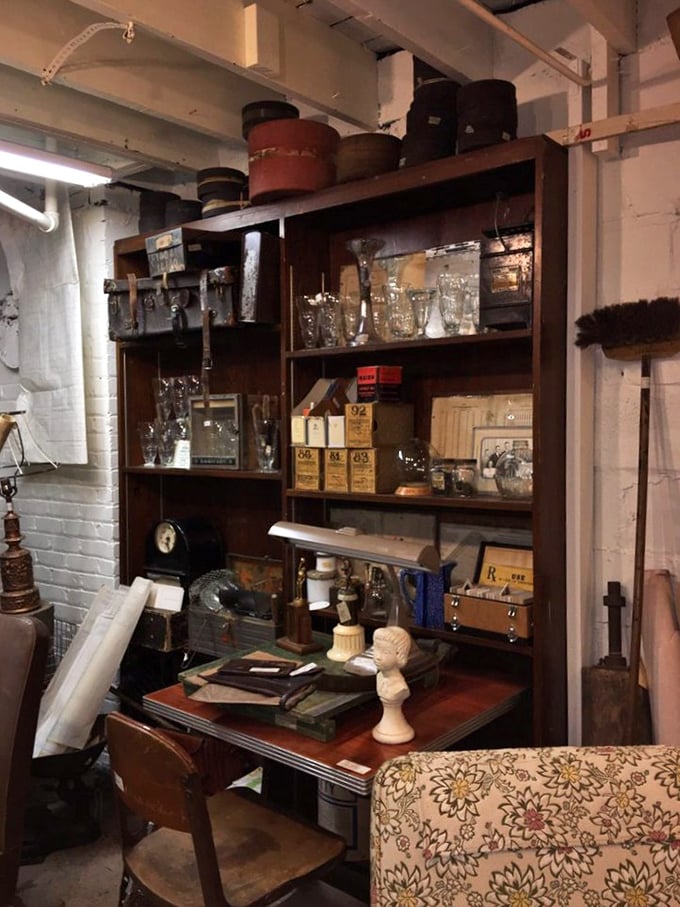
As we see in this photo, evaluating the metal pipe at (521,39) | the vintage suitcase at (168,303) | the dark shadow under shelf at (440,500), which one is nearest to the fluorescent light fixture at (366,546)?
the dark shadow under shelf at (440,500)

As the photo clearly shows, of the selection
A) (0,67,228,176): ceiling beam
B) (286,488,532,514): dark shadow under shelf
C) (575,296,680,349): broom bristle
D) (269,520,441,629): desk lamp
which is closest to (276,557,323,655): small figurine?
(269,520,441,629): desk lamp

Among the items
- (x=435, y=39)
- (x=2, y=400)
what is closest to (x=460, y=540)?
(x=435, y=39)

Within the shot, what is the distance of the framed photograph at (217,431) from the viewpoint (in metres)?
2.67

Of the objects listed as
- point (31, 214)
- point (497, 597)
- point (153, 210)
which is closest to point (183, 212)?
point (153, 210)

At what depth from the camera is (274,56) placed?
216 cm

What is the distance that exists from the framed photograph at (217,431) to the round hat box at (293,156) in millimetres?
718

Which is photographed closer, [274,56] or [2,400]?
[274,56]

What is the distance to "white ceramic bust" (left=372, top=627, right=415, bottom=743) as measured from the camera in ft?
5.63

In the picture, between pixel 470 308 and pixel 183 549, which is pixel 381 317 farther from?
pixel 183 549

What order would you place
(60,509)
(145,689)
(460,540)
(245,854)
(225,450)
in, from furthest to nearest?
(60,509) → (145,689) → (225,450) → (460,540) → (245,854)

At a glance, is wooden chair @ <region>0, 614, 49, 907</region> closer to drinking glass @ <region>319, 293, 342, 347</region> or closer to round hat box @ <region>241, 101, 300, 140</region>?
drinking glass @ <region>319, 293, 342, 347</region>

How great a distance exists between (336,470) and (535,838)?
1243 millimetres

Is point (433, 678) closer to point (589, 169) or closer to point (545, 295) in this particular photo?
point (545, 295)

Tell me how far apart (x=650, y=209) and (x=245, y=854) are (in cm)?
183
